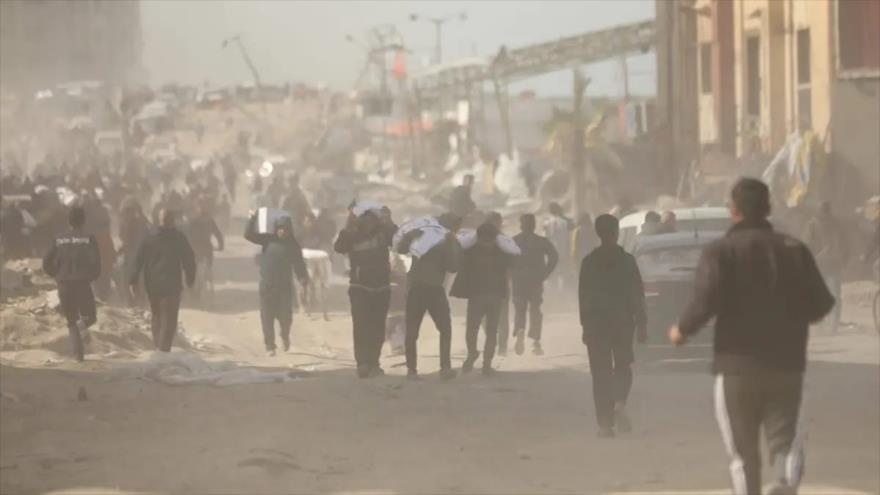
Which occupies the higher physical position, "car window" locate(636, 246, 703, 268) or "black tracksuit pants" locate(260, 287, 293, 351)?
"car window" locate(636, 246, 703, 268)

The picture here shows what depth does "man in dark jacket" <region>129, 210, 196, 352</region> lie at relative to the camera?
787 inches

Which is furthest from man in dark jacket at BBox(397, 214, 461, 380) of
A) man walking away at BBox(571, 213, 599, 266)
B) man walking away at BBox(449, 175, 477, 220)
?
man walking away at BBox(571, 213, 599, 266)

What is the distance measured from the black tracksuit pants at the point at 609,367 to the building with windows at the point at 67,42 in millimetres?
86052

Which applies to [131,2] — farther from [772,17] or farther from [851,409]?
[851,409]

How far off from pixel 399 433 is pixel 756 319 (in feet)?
24.1

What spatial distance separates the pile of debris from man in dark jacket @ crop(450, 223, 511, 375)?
15.7ft

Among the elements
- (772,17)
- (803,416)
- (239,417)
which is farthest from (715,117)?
(803,416)

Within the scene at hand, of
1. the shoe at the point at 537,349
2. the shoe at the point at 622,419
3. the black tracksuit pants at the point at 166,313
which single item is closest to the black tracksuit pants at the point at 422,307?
the black tracksuit pants at the point at 166,313

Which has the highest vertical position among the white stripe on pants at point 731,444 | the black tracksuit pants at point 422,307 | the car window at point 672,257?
the white stripe on pants at point 731,444

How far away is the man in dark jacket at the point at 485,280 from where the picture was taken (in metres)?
19.4

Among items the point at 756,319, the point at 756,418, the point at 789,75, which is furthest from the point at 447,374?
the point at 789,75

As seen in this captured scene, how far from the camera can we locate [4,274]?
27.6m

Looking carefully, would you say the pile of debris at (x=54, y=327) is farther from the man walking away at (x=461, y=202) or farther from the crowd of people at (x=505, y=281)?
the man walking away at (x=461, y=202)

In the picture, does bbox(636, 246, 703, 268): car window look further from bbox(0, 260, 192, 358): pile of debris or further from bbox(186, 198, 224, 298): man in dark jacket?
bbox(186, 198, 224, 298): man in dark jacket
